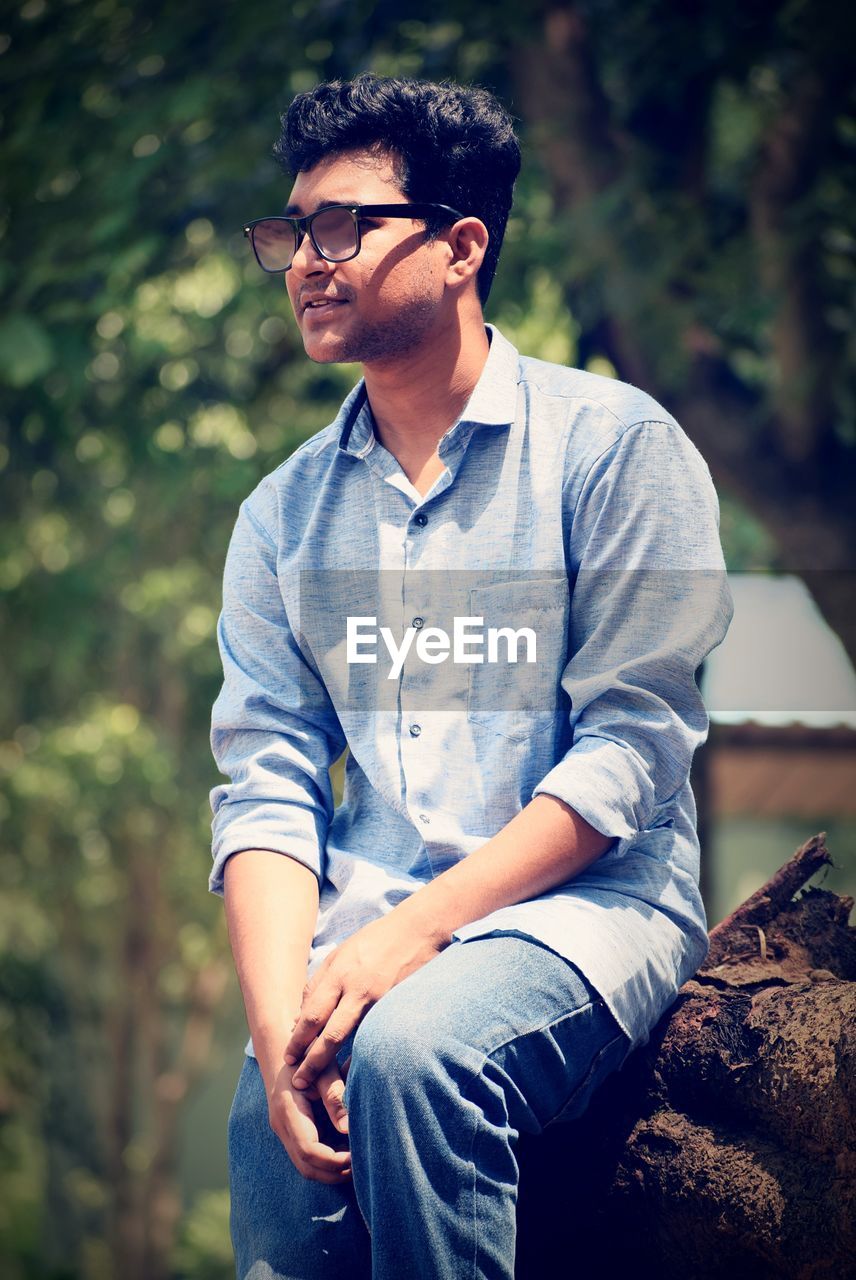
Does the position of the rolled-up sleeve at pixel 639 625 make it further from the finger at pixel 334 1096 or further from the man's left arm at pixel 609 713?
the finger at pixel 334 1096

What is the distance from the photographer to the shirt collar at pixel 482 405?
2.12 meters

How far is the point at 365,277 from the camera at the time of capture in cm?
210

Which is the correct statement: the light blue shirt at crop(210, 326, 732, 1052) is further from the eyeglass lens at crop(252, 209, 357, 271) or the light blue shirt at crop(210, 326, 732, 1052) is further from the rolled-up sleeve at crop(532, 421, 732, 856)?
the eyeglass lens at crop(252, 209, 357, 271)

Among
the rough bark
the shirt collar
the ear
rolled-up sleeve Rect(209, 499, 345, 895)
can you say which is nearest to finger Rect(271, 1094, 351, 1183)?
the rough bark

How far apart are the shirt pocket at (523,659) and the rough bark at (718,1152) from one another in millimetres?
445

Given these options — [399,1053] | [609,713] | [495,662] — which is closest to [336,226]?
[495,662]

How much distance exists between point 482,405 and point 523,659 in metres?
0.41

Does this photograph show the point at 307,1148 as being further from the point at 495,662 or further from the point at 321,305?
the point at 321,305

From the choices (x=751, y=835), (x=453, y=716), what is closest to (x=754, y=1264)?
(x=453, y=716)

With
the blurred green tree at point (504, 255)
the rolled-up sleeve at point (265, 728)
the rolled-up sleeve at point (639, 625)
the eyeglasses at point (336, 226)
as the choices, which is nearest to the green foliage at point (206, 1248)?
the blurred green tree at point (504, 255)

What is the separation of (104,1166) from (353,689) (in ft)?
29.4

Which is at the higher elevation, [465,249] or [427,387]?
[465,249]

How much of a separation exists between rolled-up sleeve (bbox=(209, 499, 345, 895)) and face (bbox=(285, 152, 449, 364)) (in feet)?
1.11

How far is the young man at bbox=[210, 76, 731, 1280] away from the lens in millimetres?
1637
